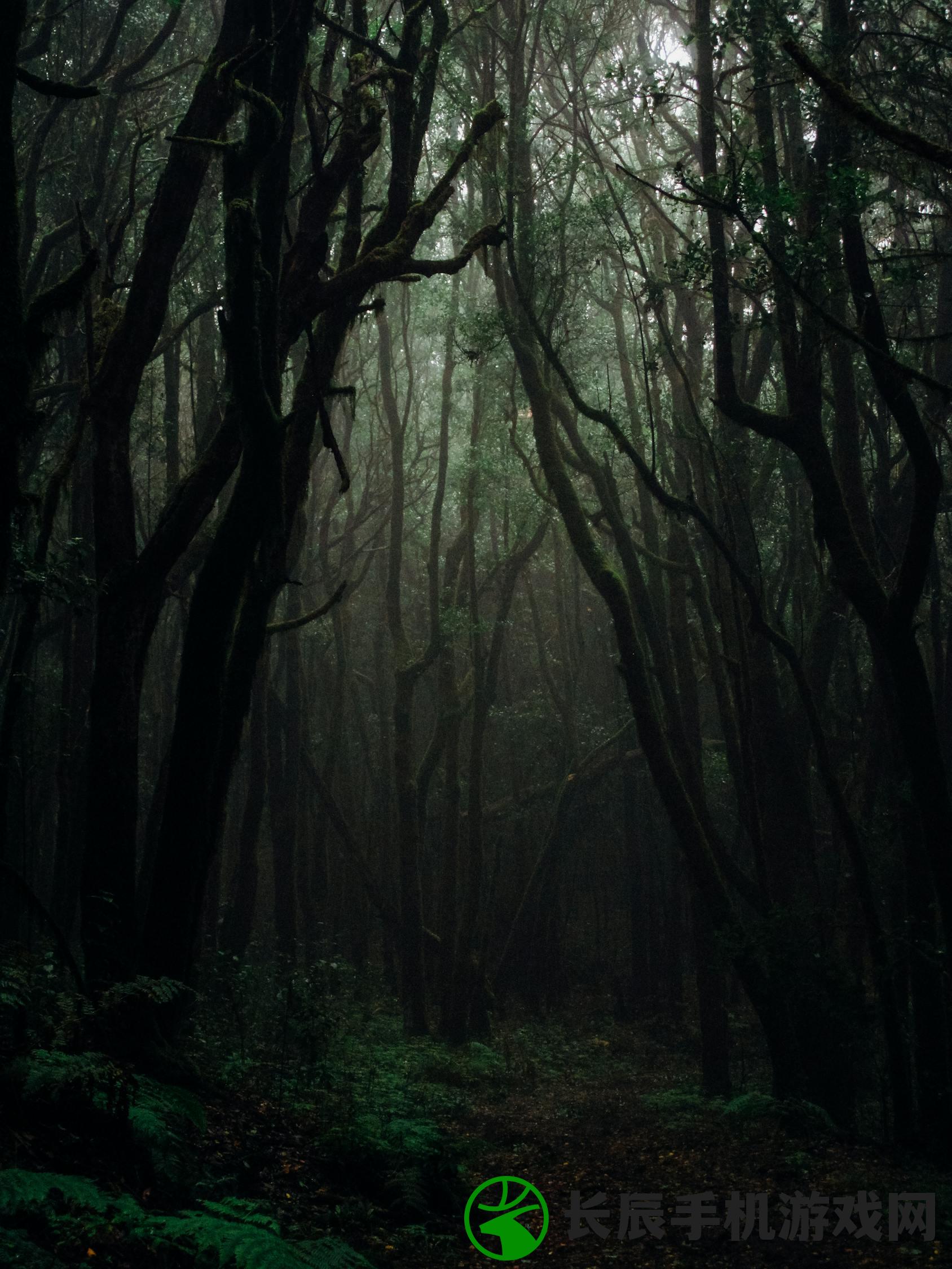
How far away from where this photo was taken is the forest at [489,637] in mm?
5246

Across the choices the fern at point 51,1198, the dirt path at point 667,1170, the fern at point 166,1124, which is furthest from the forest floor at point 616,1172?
the fern at point 51,1198

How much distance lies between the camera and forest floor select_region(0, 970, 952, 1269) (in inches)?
152

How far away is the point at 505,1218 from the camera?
5.69 meters

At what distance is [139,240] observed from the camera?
14.8m

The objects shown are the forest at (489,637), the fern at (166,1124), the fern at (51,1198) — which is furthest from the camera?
the forest at (489,637)

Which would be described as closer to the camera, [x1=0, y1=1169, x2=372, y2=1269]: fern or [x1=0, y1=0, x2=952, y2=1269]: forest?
[x1=0, y1=1169, x2=372, y2=1269]: fern

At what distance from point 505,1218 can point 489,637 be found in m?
14.3

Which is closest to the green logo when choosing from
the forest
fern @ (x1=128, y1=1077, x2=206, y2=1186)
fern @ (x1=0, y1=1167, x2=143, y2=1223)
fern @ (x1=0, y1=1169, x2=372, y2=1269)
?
the forest

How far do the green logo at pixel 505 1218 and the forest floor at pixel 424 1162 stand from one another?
0.27ft

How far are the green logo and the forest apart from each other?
4cm

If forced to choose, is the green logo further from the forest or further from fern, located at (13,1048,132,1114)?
fern, located at (13,1048,132,1114)

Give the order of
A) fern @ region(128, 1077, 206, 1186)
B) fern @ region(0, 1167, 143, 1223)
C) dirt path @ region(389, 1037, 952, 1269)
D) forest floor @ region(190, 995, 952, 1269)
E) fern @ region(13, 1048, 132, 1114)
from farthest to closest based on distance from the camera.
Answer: dirt path @ region(389, 1037, 952, 1269)
forest floor @ region(190, 995, 952, 1269)
fern @ region(128, 1077, 206, 1186)
fern @ region(13, 1048, 132, 1114)
fern @ region(0, 1167, 143, 1223)

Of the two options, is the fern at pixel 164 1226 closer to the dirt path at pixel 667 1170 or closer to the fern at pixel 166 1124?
the fern at pixel 166 1124

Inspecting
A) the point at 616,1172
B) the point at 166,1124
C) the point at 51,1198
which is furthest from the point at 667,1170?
the point at 51,1198
